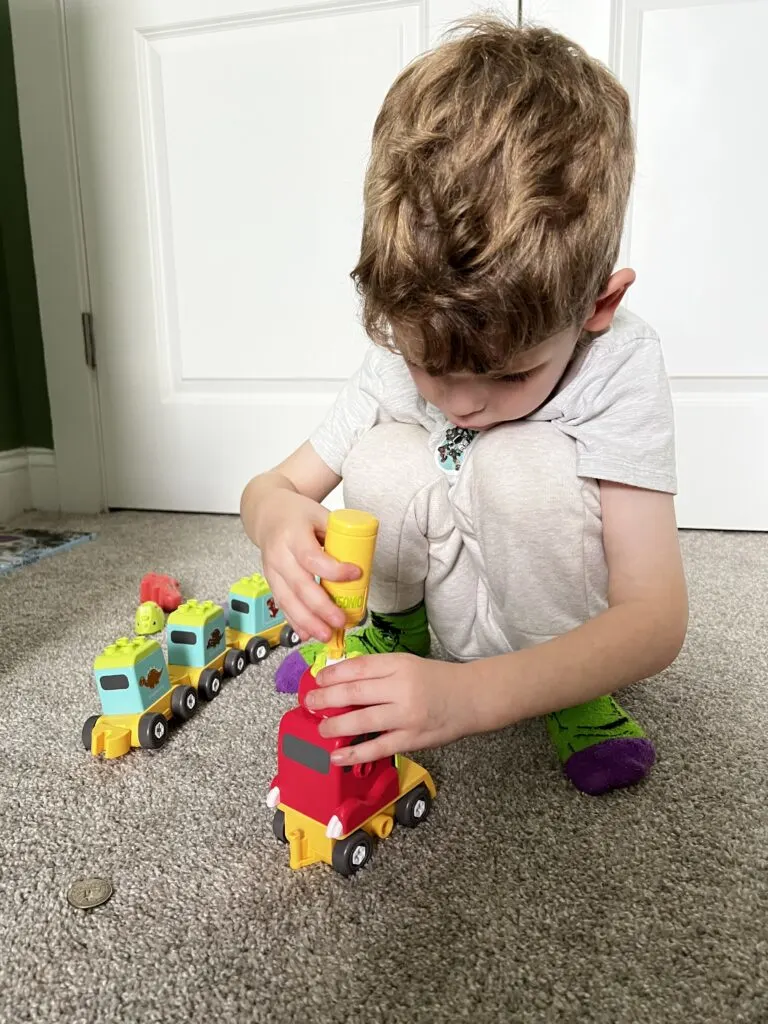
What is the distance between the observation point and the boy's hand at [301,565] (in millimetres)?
488

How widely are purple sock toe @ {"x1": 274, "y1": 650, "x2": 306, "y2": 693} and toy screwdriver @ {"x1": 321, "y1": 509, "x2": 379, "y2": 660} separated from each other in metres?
0.28

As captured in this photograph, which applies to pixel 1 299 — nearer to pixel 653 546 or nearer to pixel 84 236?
pixel 84 236

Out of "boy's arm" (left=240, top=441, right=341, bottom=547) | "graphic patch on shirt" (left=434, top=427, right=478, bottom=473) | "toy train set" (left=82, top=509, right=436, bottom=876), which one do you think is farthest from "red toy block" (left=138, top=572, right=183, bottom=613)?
"graphic patch on shirt" (left=434, top=427, right=478, bottom=473)

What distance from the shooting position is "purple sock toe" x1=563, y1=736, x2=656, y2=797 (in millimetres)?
586

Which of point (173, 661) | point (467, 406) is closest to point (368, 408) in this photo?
point (467, 406)

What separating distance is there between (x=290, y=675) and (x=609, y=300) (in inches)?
18.0

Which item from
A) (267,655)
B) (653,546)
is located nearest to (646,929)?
(653,546)

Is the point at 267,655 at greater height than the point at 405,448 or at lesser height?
lesser

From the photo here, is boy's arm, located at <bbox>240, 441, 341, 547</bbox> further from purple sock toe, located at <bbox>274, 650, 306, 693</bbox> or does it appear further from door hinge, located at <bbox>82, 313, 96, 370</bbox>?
door hinge, located at <bbox>82, 313, 96, 370</bbox>

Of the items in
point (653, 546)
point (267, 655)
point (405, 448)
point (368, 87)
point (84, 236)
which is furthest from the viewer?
point (84, 236)

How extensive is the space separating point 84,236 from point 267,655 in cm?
101

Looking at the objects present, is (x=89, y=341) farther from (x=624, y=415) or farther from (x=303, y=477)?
(x=624, y=415)

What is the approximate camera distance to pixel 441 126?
497mm

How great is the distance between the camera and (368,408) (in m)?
0.77
